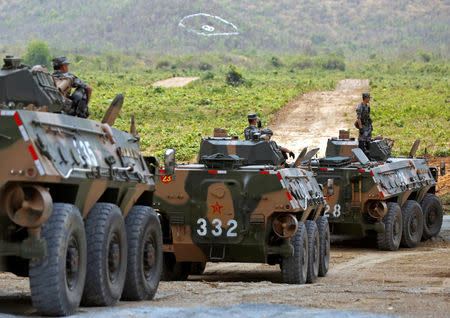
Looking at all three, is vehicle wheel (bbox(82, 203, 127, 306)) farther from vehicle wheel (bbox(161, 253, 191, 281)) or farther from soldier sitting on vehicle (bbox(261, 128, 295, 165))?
soldier sitting on vehicle (bbox(261, 128, 295, 165))

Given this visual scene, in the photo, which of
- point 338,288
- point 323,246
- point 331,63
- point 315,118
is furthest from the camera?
point 331,63

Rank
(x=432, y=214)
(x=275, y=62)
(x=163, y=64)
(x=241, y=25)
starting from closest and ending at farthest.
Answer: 1. (x=432, y=214)
2. (x=275, y=62)
3. (x=163, y=64)
4. (x=241, y=25)

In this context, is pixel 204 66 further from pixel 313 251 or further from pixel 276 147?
pixel 313 251

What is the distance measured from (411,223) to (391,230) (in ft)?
5.78

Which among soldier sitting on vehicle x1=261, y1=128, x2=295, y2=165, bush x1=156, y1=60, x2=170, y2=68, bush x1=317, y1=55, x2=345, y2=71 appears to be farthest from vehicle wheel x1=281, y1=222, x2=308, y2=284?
bush x1=156, y1=60, x2=170, y2=68

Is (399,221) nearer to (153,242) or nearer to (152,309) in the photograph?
(153,242)

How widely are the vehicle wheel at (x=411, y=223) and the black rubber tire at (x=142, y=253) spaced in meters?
10.0

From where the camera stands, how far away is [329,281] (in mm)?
13898

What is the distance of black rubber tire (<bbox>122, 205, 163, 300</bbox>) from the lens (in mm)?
9922

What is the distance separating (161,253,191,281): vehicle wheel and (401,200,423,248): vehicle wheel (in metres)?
6.95

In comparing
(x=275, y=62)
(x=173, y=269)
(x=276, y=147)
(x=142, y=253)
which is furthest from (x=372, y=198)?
(x=275, y=62)

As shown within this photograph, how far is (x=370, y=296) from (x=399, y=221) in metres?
9.20

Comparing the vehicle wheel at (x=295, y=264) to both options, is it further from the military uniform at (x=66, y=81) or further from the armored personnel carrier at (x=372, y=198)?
the armored personnel carrier at (x=372, y=198)

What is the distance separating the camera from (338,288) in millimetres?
11656
